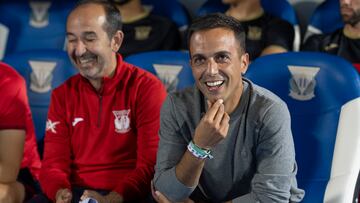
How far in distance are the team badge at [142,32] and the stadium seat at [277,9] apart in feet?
0.85

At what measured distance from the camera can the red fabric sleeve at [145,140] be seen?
1671 millimetres

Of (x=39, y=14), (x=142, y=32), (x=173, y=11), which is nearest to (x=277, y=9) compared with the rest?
(x=173, y=11)

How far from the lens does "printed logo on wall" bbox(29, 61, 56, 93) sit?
7.28 ft

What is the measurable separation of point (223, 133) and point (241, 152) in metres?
0.13

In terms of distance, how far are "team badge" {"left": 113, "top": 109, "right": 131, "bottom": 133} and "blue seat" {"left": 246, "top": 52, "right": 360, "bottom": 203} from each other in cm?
39

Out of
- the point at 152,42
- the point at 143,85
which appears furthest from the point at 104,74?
the point at 152,42

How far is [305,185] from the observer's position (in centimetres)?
171

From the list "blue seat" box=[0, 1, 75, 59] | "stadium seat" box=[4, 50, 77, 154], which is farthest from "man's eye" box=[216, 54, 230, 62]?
"blue seat" box=[0, 1, 75, 59]

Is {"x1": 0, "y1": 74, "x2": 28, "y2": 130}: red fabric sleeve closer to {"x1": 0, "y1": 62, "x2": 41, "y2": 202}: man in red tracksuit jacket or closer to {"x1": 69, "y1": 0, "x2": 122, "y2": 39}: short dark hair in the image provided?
{"x1": 0, "y1": 62, "x2": 41, "y2": 202}: man in red tracksuit jacket

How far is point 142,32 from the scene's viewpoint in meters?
2.81

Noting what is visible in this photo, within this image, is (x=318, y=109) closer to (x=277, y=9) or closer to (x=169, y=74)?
(x=169, y=74)

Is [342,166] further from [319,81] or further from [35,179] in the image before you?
[35,179]

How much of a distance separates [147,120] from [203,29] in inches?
16.4

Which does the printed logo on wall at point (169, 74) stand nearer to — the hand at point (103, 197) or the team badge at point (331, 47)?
the hand at point (103, 197)
